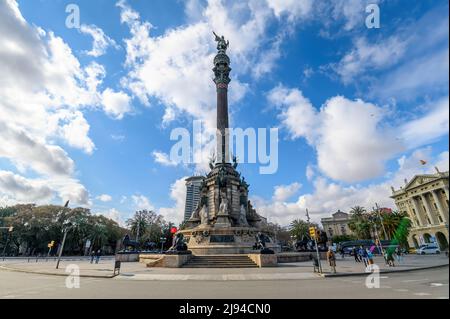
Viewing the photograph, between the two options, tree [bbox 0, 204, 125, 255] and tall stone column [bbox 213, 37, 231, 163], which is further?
tree [bbox 0, 204, 125, 255]

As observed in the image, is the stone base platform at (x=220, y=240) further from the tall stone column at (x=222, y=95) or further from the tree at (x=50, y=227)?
the tree at (x=50, y=227)

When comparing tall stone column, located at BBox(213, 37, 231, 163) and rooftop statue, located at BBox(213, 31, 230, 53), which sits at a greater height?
rooftop statue, located at BBox(213, 31, 230, 53)

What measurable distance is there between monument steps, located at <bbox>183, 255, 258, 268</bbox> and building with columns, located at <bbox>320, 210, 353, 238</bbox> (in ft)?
383

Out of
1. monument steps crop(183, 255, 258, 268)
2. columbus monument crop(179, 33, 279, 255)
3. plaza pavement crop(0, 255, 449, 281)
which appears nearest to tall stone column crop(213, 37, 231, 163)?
columbus monument crop(179, 33, 279, 255)

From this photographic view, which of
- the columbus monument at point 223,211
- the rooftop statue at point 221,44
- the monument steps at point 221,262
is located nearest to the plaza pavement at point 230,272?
the monument steps at point 221,262

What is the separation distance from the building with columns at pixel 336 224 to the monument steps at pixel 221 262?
11664cm

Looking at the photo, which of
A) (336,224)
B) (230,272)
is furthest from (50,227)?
(336,224)

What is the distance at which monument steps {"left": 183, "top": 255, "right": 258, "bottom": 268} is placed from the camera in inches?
847

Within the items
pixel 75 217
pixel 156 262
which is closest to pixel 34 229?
pixel 75 217

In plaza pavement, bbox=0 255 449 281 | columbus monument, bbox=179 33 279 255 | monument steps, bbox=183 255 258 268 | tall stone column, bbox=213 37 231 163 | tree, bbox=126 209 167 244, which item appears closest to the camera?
plaza pavement, bbox=0 255 449 281

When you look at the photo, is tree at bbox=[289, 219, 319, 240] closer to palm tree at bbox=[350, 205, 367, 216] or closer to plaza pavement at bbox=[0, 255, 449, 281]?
palm tree at bbox=[350, 205, 367, 216]
